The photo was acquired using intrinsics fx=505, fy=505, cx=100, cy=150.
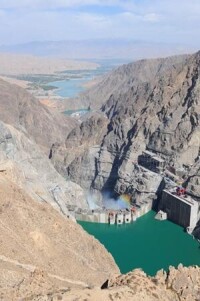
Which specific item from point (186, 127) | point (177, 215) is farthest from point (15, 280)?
point (186, 127)

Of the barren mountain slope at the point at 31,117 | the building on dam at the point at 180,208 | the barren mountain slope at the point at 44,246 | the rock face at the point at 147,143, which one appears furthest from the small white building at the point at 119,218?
the barren mountain slope at the point at 31,117

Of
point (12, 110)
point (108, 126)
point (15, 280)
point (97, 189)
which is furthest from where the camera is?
point (12, 110)

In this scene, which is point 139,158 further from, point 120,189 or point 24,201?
point 24,201

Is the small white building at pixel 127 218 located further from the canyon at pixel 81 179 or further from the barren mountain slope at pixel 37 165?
the barren mountain slope at pixel 37 165

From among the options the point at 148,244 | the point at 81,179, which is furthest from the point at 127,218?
the point at 81,179

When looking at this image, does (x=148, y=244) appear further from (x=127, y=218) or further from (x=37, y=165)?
(x=37, y=165)
